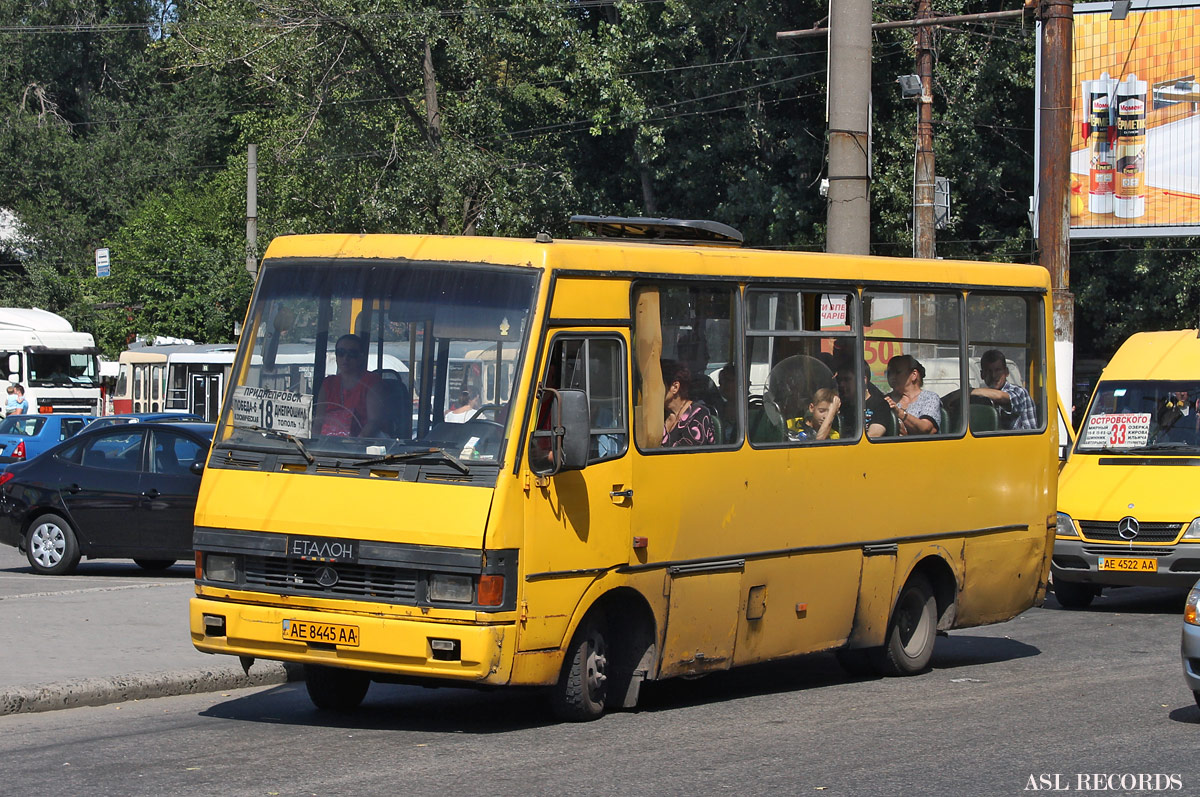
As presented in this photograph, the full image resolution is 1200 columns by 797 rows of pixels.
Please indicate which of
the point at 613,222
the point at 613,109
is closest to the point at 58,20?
the point at 613,109

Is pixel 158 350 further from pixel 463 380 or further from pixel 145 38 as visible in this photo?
pixel 463 380

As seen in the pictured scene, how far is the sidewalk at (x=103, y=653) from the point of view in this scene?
9.64 m

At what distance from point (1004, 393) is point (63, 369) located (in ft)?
123

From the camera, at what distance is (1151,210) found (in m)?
26.1

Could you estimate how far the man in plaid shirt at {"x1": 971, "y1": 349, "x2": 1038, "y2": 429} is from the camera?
11.9 m

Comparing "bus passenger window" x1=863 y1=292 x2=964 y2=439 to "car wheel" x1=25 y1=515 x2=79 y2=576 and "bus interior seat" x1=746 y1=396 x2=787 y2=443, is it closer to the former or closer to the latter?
"bus interior seat" x1=746 y1=396 x2=787 y2=443

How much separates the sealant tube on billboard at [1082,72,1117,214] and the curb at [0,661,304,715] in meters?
19.1

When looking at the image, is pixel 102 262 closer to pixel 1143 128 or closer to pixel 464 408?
pixel 1143 128

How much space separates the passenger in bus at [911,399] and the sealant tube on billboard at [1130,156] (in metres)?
16.3

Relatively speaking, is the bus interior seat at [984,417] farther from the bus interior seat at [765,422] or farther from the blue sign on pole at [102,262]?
the blue sign on pole at [102,262]

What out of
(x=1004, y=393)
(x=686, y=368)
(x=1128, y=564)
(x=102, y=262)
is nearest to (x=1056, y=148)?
(x=1128, y=564)

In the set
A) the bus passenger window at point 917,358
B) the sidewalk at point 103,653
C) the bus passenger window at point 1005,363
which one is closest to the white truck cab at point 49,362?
the sidewalk at point 103,653

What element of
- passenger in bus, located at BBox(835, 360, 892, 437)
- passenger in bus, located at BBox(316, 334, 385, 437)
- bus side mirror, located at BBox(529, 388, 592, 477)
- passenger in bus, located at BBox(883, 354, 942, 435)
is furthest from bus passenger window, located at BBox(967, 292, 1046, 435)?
passenger in bus, located at BBox(316, 334, 385, 437)

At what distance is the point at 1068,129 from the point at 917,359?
765 cm
